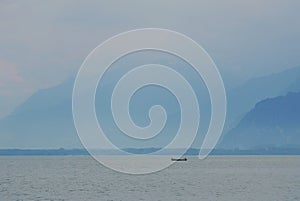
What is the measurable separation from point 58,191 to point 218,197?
19476mm

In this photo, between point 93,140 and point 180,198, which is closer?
point 93,140

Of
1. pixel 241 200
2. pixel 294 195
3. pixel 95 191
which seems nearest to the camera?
pixel 241 200

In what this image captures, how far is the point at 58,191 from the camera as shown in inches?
3024

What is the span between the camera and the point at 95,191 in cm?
7638

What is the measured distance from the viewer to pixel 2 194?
244ft

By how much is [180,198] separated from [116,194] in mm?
8279

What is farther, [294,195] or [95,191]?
[95,191]

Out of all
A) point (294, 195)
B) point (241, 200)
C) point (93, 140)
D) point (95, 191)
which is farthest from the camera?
point (95, 191)

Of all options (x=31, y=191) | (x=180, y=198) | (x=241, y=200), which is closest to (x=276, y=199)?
(x=241, y=200)

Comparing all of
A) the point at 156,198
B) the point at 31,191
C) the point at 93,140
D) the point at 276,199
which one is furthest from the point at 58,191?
the point at 93,140

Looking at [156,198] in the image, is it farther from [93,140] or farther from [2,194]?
[93,140]

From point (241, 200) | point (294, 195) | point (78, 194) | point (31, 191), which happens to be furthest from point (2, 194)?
point (294, 195)

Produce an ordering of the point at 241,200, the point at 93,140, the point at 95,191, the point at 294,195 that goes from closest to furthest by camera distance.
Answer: the point at 93,140
the point at 241,200
the point at 294,195
the point at 95,191

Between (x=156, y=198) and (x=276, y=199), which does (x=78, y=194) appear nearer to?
(x=156, y=198)
